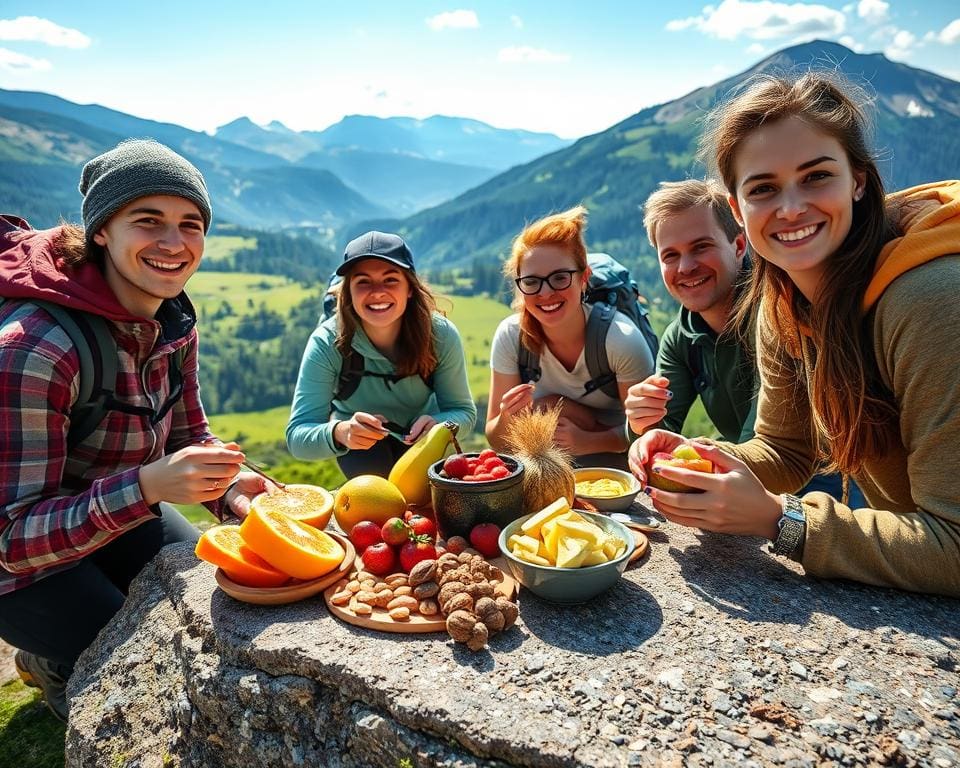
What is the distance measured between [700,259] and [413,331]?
9.03 feet

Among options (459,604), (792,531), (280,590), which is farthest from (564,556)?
(280,590)

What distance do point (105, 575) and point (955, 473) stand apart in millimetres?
5180

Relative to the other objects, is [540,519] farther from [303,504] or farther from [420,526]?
[303,504]

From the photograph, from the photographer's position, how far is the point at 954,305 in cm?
274

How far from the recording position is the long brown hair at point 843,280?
3152mm

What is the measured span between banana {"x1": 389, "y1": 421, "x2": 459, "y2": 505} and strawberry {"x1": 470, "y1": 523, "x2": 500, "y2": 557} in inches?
26.6

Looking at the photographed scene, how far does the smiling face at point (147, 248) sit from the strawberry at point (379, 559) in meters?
2.19

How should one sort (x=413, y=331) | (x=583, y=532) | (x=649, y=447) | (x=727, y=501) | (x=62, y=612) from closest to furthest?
(x=583, y=532)
(x=727, y=501)
(x=649, y=447)
(x=62, y=612)
(x=413, y=331)

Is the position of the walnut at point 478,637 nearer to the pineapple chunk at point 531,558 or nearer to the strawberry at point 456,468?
the pineapple chunk at point 531,558

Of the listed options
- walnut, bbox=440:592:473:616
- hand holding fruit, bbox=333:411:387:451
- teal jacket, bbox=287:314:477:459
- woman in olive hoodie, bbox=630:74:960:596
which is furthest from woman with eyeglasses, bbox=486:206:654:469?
walnut, bbox=440:592:473:616

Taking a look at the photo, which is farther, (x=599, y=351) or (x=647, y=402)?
(x=599, y=351)

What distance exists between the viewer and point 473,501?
11.3ft

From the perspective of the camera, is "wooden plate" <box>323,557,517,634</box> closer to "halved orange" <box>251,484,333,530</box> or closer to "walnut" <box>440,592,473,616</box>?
"walnut" <box>440,592,473,616</box>

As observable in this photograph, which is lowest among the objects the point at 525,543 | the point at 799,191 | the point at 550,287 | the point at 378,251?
the point at 525,543
